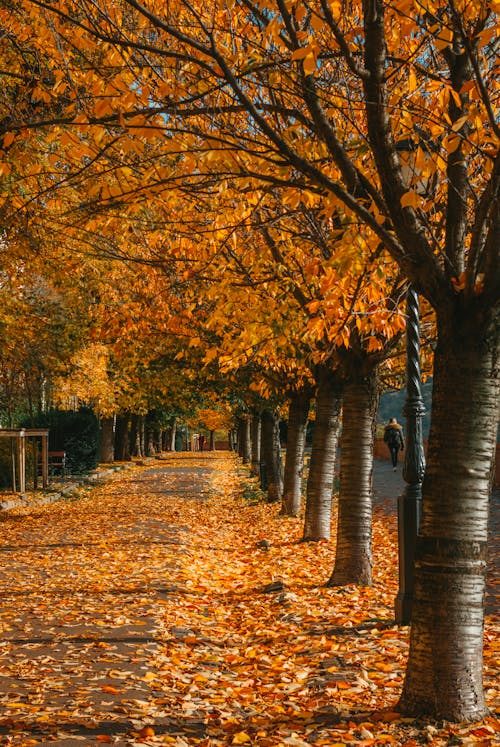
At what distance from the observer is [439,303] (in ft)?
16.5

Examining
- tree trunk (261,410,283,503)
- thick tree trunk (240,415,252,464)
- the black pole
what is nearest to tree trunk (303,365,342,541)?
the black pole

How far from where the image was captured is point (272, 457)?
22828 millimetres

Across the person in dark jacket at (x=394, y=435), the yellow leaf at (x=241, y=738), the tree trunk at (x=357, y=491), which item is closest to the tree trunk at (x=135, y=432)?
the person in dark jacket at (x=394, y=435)

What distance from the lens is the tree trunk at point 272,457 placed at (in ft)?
74.3

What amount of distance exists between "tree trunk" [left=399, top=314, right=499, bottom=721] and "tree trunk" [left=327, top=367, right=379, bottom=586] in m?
4.81

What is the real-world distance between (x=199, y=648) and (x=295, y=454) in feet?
35.9

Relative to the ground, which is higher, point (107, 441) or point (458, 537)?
point (458, 537)

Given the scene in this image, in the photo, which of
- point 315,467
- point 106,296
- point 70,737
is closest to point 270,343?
point 315,467

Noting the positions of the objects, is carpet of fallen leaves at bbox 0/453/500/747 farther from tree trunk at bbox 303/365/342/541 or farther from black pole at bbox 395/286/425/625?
tree trunk at bbox 303/365/342/541

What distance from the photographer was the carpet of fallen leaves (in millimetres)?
5031

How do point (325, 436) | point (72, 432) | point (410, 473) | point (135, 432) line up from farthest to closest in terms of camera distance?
point (135, 432) → point (72, 432) → point (325, 436) → point (410, 473)

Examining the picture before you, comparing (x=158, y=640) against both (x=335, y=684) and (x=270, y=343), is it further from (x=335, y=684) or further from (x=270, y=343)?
(x=270, y=343)

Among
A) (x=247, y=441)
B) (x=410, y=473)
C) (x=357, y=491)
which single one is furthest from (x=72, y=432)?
(x=410, y=473)

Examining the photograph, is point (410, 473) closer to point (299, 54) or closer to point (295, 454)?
point (299, 54)
